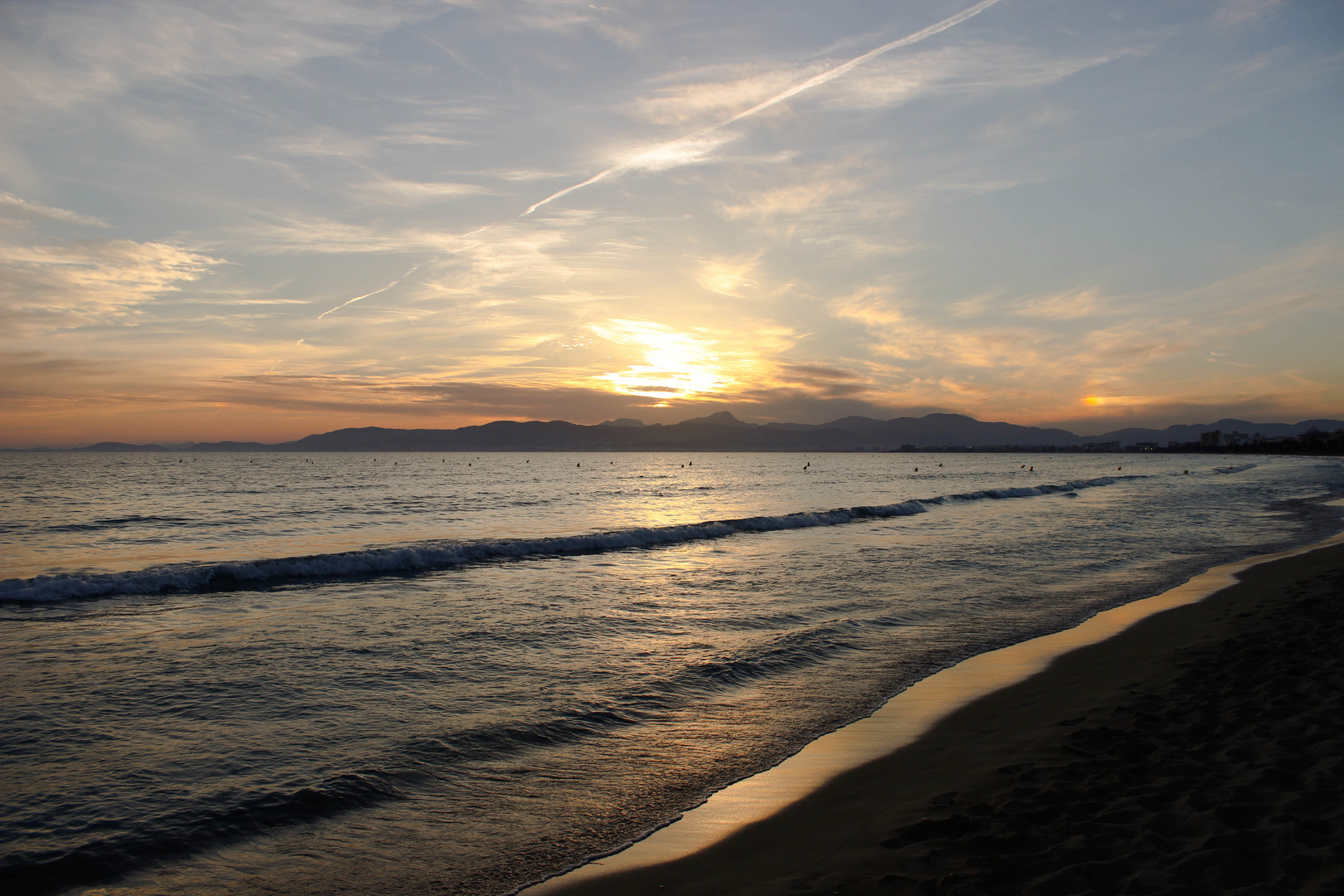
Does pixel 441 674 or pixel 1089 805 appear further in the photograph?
pixel 441 674

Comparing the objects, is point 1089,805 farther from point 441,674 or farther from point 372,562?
point 372,562

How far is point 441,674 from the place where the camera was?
9.64m

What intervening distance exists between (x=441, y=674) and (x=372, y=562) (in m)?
12.6

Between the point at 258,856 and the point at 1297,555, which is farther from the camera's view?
the point at 1297,555

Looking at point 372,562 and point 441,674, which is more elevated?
point 441,674

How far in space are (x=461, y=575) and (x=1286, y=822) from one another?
17.4 metres

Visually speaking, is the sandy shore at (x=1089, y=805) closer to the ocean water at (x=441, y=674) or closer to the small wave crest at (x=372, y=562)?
the ocean water at (x=441, y=674)

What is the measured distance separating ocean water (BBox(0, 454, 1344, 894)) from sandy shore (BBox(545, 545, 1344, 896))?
1.16 meters

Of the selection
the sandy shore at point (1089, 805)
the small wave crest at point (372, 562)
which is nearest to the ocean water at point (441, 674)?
the small wave crest at point (372, 562)

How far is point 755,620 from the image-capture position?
516 inches

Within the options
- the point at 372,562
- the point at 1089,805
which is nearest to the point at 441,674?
the point at 1089,805

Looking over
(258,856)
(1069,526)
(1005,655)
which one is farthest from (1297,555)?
(258,856)

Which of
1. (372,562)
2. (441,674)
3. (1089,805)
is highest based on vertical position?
(1089,805)

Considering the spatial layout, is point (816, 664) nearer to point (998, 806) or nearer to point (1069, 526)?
point (998, 806)
